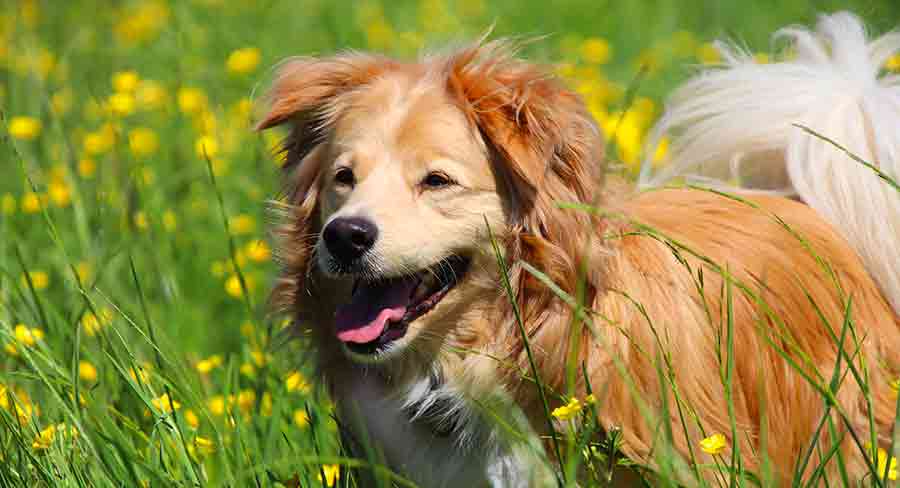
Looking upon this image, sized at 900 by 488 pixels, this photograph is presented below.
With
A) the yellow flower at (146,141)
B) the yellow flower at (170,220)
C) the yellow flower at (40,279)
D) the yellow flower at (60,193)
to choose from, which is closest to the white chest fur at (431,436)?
the yellow flower at (40,279)

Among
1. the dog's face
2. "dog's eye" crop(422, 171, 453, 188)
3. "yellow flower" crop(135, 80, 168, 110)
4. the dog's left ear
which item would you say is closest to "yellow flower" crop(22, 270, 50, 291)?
"yellow flower" crop(135, 80, 168, 110)

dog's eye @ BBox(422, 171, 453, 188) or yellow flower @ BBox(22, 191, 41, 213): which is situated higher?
dog's eye @ BBox(422, 171, 453, 188)

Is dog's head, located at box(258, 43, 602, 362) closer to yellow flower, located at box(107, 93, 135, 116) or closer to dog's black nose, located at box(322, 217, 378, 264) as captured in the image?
dog's black nose, located at box(322, 217, 378, 264)

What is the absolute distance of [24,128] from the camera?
540 centimetres

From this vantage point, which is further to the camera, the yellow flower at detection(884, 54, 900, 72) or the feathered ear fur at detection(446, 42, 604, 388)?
the yellow flower at detection(884, 54, 900, 72)

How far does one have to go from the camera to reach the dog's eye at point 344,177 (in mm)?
3090

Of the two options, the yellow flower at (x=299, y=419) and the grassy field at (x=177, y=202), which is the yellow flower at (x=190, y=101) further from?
the yellow flower at (x=299, y=419)

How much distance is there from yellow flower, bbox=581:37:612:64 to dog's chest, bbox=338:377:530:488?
159 inches

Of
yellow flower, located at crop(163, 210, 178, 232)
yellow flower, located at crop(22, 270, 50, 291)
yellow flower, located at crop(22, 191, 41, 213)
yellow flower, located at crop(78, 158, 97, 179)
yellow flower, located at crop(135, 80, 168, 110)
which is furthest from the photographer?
yellow flower, located at crop(135, 80, 168, 110)

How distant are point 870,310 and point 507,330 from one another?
3.40 feet

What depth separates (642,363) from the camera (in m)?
2.87

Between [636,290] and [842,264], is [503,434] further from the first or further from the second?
[842,264]

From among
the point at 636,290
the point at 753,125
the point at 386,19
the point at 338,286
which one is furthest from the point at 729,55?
the point at 386,19

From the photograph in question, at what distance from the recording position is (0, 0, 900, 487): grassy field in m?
2.81
